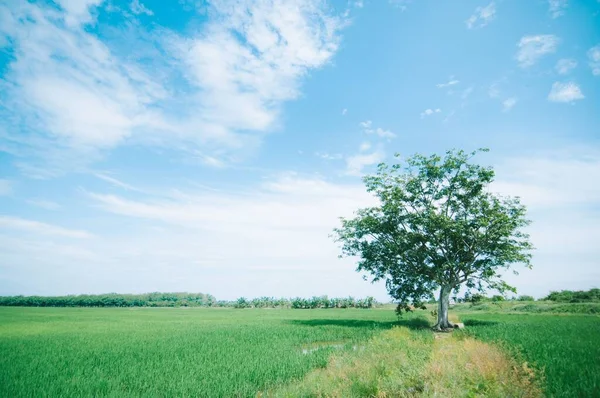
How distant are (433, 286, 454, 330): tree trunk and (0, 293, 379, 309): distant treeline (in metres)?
70.7

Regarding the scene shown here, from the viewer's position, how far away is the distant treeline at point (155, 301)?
300ft

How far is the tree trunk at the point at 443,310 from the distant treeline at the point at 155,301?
7074 cm

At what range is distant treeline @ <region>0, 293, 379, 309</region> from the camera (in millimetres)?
91438

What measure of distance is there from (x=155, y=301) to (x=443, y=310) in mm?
114383

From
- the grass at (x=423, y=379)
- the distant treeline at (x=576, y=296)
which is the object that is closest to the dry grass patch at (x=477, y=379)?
the grass at (x=423, y=379)

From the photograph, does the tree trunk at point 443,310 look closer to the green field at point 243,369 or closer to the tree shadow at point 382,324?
the tree shadow at point 382,324

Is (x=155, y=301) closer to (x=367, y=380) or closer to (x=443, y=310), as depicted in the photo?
(x=443, y=310)

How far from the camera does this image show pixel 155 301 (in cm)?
11369

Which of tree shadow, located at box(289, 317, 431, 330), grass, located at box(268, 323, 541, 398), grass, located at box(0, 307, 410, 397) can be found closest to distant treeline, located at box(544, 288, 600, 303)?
tree shadow, located at box(289, 317, 431, 330)

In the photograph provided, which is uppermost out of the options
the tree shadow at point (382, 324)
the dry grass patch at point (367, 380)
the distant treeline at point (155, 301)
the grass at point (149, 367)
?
the dry grass patch at point (367, 380)

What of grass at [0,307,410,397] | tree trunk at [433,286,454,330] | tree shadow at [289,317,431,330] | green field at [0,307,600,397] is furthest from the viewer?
tree shadow at [289,317,431,330]

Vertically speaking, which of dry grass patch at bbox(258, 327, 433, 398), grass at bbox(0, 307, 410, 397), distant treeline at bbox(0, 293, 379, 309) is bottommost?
distant treeline at bbox(0, 293, 379, 309)

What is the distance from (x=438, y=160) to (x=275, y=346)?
20475 mm

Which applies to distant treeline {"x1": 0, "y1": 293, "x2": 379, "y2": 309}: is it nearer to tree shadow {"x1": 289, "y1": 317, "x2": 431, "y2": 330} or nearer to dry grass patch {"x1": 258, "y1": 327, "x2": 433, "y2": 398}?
tree shadow {"x1": 289, "y1": 317, "x2": 431, "y2": 330}
